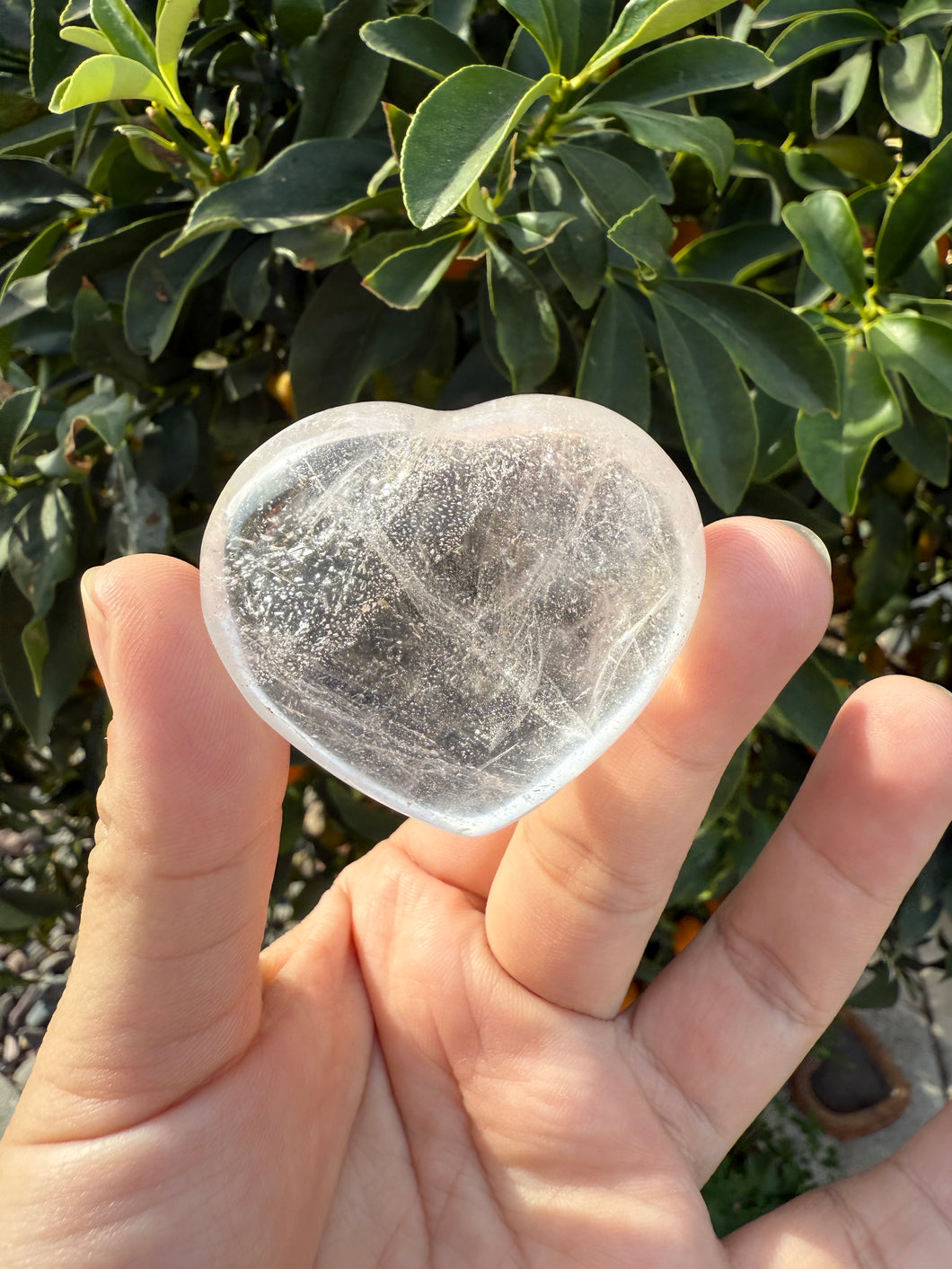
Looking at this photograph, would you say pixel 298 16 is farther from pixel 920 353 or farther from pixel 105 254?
pixel 920 353

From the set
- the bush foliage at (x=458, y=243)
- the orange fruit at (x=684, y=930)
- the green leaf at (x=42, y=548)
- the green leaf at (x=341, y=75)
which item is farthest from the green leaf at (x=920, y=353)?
the orange fruit at (x=684, y=930)

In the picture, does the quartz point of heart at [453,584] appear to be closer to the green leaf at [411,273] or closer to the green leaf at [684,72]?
the green leaf at [411,273]

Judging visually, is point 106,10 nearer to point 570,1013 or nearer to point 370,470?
point 370,470

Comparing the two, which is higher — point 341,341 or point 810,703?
point 341,341

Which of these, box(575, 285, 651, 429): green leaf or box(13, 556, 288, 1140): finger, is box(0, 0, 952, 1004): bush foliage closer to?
box(575, 285, 651, 429): green leaf

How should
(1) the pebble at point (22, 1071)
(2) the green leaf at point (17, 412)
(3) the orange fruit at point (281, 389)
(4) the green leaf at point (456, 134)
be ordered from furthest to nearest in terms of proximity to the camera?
(1) the pebble at point (22, 1071) → (3) the orange fruit at point (281, 389) → (2) the green leaf at point (17, 412) → (4) the green leaf at point (456, 134)

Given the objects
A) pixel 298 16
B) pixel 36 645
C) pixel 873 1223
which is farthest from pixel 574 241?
pixel 873 1223

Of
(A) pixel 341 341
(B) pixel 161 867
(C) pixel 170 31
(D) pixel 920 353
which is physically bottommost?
(B) pixel 161 867

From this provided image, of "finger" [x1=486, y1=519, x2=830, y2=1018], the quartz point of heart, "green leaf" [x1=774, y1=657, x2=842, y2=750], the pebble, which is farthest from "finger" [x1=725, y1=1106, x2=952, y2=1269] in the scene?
the pebble
